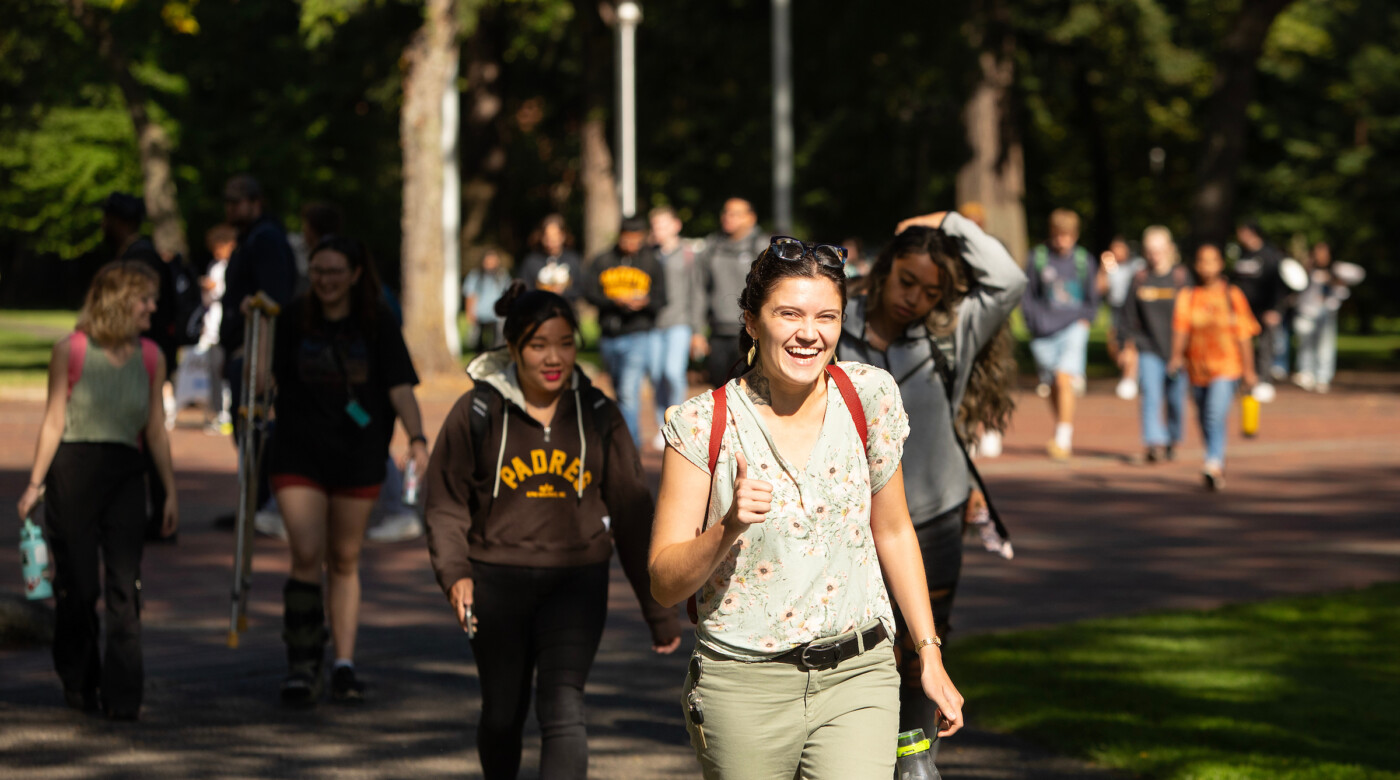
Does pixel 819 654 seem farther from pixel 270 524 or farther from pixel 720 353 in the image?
pixel 720 353

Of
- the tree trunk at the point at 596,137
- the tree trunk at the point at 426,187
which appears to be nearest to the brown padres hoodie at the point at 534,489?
the tree trunk at the point at 426,187

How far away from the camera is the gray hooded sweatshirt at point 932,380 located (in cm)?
473

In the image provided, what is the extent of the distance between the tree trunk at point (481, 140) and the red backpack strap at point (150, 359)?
2860cm

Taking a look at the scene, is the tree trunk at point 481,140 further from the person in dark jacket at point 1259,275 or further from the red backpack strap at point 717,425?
the red backpack strap at point 717,425

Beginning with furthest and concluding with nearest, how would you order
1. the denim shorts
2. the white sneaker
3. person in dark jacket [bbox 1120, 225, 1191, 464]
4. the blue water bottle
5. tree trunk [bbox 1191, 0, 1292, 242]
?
1. tree trunk [bbox 1191, 0, 1292, 242]
2. the denim shorts
3. the white sneaker
4. person in dark jacket [bbox 1120, 225, 1191, 464]
5. the blue water bottle

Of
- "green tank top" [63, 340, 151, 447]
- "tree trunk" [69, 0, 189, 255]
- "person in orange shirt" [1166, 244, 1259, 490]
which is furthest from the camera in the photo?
"tree trunk" [69, 0, 189, 255]

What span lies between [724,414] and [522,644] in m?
1.74

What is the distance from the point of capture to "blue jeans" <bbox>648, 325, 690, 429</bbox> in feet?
44.6

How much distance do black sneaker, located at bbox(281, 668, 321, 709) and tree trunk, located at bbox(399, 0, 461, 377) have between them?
45.0 feet

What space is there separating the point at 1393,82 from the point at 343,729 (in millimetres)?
30108

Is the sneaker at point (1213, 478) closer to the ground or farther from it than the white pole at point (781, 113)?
closer to the ground

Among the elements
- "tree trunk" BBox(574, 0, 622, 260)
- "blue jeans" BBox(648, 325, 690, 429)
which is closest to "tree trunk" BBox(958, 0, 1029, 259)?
"tree trunk" BBox(574, 0, 622, 260)

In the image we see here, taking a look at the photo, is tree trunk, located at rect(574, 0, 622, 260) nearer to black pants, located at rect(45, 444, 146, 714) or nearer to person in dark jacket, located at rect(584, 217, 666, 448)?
person in dark jacket, located at rect(584, 217, 666, 448)

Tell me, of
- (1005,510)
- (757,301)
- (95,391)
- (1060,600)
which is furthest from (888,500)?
(1005,510)
